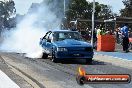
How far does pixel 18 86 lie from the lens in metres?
9.08

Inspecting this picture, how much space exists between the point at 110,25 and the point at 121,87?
5460cm

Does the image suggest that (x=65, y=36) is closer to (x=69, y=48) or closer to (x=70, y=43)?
(x=70, y=43)

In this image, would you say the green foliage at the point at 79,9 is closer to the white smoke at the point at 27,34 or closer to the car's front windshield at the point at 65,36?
the white smoke at the point at 27,34

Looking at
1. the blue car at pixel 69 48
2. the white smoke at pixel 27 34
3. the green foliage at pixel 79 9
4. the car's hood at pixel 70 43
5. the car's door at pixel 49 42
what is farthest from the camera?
the green foliage at pixel 79 9

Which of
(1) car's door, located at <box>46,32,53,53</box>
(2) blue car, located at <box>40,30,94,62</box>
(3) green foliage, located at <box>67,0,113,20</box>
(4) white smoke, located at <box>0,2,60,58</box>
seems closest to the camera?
(2) blue car, located at <box>40,30,94,62</box>

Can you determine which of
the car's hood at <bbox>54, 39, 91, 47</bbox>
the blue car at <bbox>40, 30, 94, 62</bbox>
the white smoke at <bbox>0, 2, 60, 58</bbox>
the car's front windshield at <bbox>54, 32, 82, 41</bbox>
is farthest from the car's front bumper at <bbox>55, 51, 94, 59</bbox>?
the white smoke at <bbox>0, 2, 60, 58</bbox>

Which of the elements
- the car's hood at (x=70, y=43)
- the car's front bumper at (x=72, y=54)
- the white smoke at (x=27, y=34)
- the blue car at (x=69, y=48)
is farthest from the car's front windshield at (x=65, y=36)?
the white smoke at (x=27, y=34)

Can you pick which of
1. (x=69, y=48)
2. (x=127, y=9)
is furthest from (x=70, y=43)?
(x=127, y=9)

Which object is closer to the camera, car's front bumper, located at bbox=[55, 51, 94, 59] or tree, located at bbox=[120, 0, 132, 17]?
car's front bumper, located at bbox=[55, 51, 94, 59]

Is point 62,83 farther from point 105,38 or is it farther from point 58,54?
point 105,38

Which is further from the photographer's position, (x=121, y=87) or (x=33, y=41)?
(x=33, y=41)

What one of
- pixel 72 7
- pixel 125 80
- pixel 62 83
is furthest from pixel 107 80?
pixel 72 7

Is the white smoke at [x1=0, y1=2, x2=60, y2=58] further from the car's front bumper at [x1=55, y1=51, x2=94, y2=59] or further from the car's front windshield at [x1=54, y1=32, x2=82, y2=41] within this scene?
the car's front bumper at [x1=55, y1=51, x2=94, y2=59]

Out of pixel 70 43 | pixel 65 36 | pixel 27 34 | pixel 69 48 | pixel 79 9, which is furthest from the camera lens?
pixel 79 9
